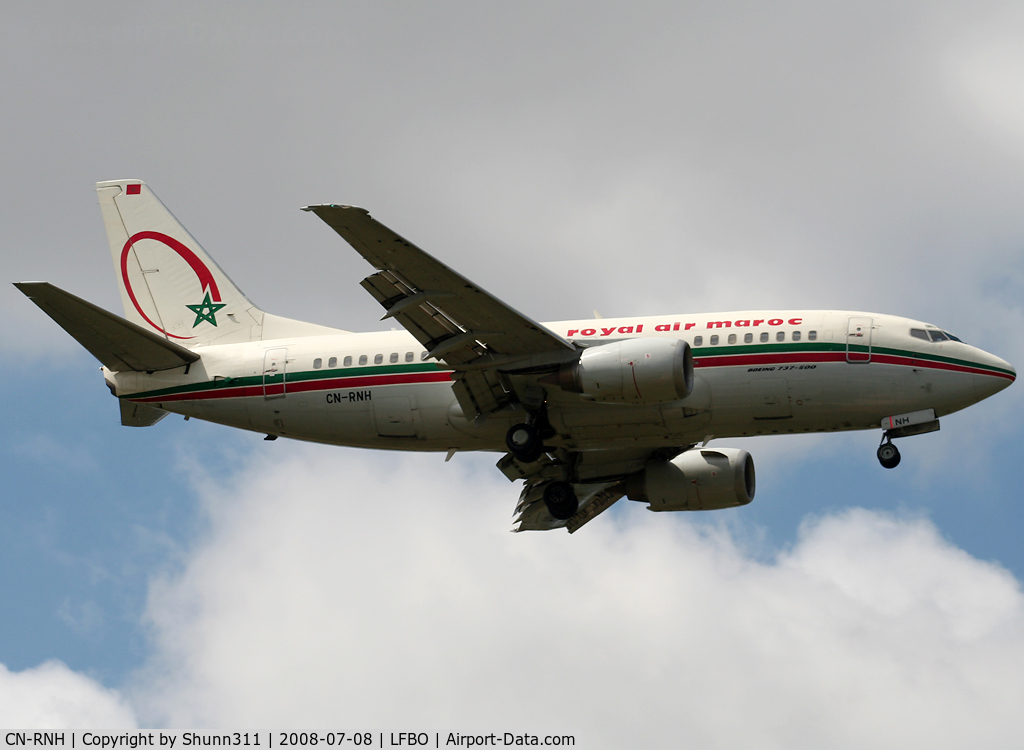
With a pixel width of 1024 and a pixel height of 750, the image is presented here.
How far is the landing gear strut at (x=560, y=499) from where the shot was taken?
41.7 meters

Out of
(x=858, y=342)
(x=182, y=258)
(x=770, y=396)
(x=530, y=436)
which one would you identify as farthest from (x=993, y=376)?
(x=182, y=258)

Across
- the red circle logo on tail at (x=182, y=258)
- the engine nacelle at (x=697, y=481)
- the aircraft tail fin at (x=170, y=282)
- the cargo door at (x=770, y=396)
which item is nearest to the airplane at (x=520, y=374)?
the cargo door at (x=770, y=396)

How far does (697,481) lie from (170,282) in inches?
766

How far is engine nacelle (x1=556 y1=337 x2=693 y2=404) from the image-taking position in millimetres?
→ 34812

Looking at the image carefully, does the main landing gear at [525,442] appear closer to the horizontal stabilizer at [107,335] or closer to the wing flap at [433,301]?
the wing flap at [433,301]

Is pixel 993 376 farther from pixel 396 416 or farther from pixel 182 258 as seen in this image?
pixel 182 258

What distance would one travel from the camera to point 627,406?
36688 mm

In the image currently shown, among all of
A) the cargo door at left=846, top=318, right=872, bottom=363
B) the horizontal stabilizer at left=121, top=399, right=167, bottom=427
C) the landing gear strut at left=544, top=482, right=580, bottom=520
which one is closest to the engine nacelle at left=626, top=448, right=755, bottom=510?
the landing gear strut at left=544, top=482, right=580, bottom=520

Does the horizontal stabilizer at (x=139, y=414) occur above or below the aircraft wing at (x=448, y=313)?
above

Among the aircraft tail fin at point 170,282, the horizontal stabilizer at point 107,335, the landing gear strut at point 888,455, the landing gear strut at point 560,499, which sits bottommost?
the landing gear strut at point 888,455

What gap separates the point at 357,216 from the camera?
31.7 m

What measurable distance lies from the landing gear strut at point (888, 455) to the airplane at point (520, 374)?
4 centimetres

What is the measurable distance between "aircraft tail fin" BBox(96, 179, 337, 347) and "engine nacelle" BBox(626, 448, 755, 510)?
479 inches

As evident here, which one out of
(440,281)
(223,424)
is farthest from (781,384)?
(223,424)
